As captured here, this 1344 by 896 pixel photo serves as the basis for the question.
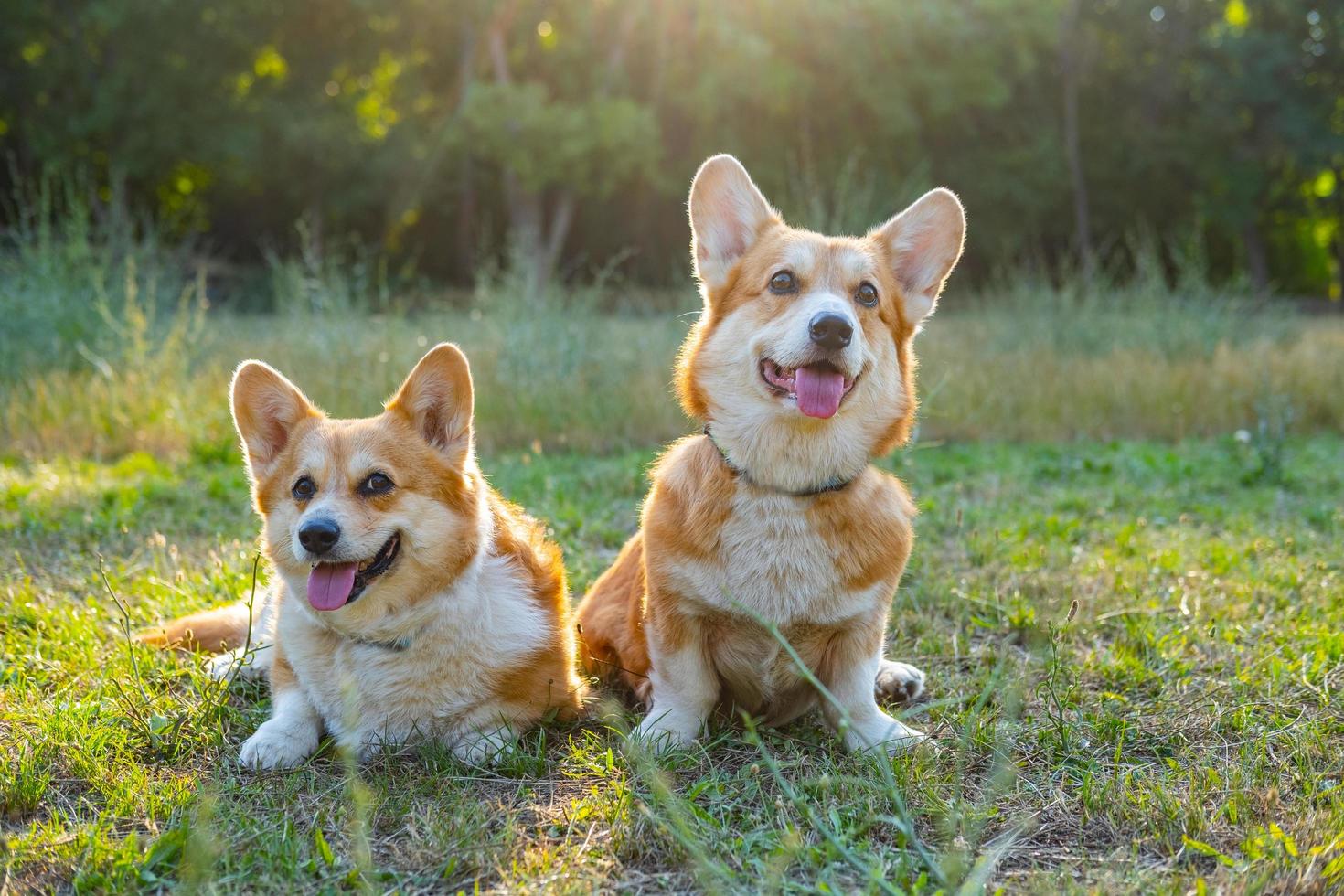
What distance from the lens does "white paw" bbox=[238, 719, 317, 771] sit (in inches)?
114

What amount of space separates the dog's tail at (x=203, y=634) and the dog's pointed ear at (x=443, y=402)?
3.45 ft

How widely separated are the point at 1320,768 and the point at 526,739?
2.24 meters

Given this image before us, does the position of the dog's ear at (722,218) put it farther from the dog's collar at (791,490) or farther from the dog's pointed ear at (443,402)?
the dog's pointed ear at (443,402)

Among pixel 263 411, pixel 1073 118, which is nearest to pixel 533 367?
pixel 263 411

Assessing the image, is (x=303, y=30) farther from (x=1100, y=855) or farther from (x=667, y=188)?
(x=1100, y=855)

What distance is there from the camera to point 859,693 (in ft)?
10.1

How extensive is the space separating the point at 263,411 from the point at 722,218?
162 centimetres

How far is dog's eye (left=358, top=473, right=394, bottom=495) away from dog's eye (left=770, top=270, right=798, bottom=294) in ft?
4.35

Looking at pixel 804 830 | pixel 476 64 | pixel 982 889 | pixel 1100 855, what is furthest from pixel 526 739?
pixel 476 64

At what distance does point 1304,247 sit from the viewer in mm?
34031

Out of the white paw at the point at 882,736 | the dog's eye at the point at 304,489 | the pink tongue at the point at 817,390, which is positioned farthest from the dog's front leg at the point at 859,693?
the dog's eye at the point at 304,489

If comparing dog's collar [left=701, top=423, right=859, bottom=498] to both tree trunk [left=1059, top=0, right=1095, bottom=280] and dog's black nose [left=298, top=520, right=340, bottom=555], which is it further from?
tree trunk [left=1059, top=0, right=1095, bottom=280]

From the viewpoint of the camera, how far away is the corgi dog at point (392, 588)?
2.95 m

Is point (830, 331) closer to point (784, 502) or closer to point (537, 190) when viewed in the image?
point (784, 502)
